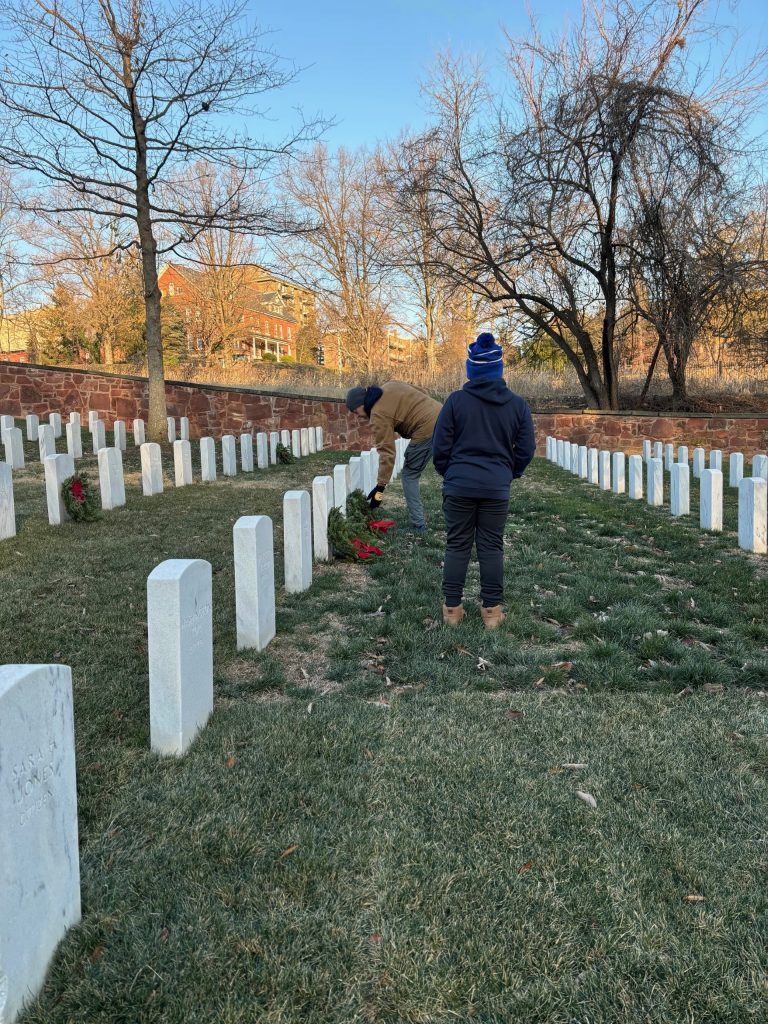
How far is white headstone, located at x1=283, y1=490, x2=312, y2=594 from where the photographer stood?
4.84m

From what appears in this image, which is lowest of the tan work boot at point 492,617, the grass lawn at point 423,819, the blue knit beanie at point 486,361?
the grass lawn at point 423,819

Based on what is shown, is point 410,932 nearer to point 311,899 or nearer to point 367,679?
point 311,899

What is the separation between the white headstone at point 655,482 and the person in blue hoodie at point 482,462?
585 centimetres

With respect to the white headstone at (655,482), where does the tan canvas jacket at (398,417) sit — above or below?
above

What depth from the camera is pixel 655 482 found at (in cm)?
952

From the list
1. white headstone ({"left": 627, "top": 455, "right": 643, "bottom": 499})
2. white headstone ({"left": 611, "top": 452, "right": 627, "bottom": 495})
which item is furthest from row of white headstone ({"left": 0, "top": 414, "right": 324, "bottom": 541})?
white headstone ({"left": 627, "top": 455, "right": 643, "bottom": 499})

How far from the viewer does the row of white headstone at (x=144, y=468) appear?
6332mm

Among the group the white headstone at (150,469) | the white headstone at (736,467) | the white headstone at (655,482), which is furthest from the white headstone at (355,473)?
the white headstone at (736,467)

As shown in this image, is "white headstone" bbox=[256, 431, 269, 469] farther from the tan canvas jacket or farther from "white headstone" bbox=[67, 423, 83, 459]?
the tan canvas jacket

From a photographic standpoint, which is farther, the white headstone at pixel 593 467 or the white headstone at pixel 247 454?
the white headstone at pixel 593 467

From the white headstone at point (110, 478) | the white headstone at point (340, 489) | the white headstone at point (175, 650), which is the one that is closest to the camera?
the white headstone at point (175, 650)

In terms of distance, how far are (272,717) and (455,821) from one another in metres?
1.05

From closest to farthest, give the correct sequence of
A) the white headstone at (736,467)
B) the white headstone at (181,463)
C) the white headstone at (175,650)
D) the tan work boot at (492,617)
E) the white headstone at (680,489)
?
the white headstone at (175,650)
the tan work boot at (492,617)
the white headstone at (680,489)
the white headstone at (181,463)
the white headstone at (736,467)

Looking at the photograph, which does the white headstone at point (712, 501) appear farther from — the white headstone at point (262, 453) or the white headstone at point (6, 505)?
the white headstone at point (262, 453)
